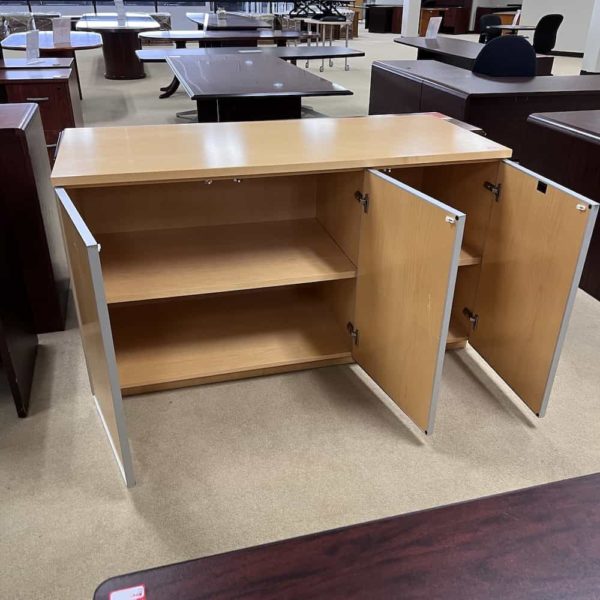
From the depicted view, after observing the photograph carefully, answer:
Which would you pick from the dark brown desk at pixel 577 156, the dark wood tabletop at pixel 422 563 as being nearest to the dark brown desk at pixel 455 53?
the dark brown desk at pixel 577 156

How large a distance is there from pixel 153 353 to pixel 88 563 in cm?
78

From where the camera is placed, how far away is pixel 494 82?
3387mm

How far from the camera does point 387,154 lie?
1725 mm

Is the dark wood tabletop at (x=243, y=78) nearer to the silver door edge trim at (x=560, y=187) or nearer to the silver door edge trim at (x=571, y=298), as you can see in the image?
the silver door edge trim at (x=560, y=187)

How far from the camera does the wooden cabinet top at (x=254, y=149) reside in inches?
60.9

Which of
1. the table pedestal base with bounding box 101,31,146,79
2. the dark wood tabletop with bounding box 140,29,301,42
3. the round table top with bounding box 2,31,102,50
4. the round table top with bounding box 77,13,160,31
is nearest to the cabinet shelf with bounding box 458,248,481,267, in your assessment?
the round table top with bounding box 2,31,102,50

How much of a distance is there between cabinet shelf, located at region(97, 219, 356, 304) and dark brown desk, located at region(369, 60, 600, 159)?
1.46 meters

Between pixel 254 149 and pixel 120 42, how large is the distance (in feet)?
20.8

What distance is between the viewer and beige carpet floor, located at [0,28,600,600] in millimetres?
1437

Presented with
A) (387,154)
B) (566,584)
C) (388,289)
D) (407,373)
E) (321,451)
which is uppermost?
(387,154)

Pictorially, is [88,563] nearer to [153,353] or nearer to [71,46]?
[153,353]

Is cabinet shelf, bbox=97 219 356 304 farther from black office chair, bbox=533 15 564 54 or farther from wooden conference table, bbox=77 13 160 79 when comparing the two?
black office chair, bbox=533 15 564 54

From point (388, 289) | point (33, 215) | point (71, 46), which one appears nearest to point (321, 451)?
point (388, 289)

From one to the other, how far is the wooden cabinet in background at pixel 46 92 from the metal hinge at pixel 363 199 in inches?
102
